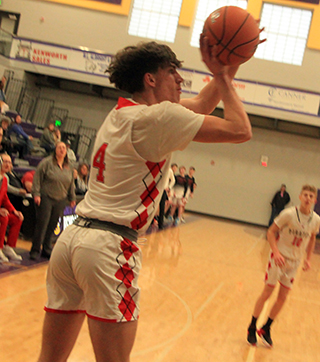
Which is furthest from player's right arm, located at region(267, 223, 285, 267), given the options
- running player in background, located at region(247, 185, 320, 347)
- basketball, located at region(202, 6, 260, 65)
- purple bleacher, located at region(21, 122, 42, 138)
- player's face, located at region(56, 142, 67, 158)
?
purple bleacher, located at region(21, 122, 42, 138)

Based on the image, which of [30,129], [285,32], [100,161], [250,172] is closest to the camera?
[100,161]

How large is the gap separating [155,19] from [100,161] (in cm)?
1728

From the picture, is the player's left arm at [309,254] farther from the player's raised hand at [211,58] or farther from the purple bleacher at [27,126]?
the purple bleacher at [27,126]

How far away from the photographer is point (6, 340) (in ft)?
11.5

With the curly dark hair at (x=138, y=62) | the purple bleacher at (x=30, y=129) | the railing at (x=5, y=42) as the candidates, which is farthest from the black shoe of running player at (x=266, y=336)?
the railing at (x=5, y=42)

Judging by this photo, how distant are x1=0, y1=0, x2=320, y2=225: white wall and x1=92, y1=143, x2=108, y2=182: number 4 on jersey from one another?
637 inches

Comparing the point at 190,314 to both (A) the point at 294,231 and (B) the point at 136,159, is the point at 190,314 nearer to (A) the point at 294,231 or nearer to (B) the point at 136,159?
(A) the point at 294,231

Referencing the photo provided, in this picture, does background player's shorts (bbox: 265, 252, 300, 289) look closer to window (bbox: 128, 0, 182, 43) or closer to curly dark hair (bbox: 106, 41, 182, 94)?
curly dark hair (bbox: 106, 41, 182, 94)

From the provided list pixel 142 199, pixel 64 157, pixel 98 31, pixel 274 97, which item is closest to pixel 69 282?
pixel 142 199

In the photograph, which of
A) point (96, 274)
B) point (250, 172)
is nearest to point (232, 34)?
point (96, 274)

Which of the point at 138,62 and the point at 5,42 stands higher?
the point at 5,42

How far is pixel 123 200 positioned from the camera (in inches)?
67.7

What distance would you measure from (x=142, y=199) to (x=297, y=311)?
514 cm

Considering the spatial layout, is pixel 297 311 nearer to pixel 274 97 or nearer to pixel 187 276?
pixel 187 276
